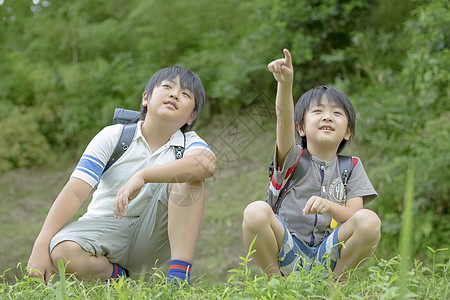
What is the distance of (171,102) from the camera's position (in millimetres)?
1810

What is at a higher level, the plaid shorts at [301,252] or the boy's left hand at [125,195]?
the boy's left hand at [125,195]

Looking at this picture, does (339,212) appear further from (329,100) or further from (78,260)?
(78,260)

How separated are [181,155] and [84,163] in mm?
353

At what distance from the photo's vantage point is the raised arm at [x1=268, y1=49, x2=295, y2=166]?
4.90ft

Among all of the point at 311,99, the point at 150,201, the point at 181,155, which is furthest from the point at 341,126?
the point at 150,201

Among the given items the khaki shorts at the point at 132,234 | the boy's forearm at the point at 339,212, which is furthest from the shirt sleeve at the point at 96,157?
the boy's forearm at the point at 339,212

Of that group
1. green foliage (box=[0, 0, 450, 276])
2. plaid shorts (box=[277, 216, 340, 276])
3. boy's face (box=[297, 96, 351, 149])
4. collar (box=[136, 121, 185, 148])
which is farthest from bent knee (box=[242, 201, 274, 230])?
green foliage (box=[0, 0, 450, 276])

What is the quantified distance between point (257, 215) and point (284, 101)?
1.21 ft

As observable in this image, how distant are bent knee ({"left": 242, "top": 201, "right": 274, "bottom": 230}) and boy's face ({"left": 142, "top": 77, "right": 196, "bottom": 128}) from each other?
0.48 metres

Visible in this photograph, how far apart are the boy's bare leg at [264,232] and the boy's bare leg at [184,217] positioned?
0.24m

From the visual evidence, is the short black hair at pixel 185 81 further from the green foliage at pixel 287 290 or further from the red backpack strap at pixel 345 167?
the green foliage at pixel 287 290

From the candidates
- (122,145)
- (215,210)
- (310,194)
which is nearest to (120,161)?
(122,145)

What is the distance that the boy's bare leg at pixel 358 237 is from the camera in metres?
1.54

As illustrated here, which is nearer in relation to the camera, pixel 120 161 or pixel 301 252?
pixel 301 252
